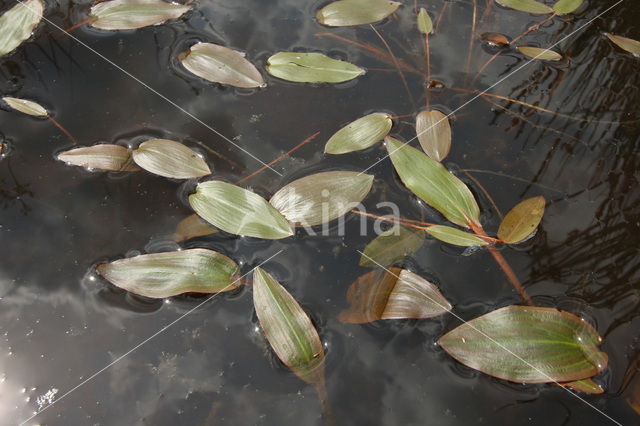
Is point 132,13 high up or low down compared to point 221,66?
up

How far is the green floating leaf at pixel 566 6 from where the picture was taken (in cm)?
180

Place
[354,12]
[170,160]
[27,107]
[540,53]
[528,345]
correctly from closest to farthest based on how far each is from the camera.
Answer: [528,345], [170,160], [27,107], [540,53], [354,12]

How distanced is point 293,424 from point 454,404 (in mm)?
394

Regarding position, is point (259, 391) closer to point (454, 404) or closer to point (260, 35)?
point (454, 404)

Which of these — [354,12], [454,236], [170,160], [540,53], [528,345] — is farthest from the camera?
[354,12]

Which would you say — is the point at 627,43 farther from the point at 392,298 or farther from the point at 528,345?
the point at 392,298

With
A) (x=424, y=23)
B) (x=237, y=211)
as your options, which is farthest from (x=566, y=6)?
(x=237, y=211)

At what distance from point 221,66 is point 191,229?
0.64 meters

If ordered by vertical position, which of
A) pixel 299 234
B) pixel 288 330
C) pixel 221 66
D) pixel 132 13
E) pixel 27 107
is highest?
pixel 132 13

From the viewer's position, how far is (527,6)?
71.2 inches

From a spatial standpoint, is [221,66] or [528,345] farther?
[221,66]

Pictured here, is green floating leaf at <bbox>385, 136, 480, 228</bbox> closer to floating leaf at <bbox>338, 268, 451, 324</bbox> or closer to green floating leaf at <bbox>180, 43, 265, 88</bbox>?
floating leaf at <bbox>338, 268, 451, 324</bbox>

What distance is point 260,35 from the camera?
1739mm

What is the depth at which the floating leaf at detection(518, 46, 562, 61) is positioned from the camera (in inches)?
66.0
